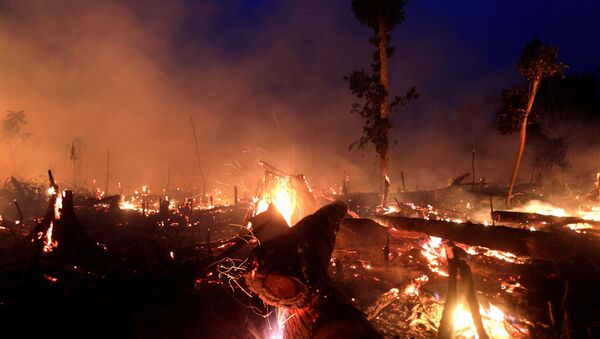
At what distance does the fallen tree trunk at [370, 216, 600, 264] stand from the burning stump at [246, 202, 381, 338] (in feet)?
11.3

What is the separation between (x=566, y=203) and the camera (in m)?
15.4

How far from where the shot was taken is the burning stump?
3.07 meters

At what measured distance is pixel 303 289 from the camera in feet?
10.3

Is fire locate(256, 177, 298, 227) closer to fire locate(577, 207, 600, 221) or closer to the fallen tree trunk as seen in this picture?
the fallen tree trunk

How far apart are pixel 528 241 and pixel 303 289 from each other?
13.6 ft

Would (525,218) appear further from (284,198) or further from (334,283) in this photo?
(284,198)

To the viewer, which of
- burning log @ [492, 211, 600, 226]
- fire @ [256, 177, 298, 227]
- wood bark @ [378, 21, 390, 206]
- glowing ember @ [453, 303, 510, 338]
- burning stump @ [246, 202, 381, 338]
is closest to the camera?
burning stump @ [246, 202, 381, 338]

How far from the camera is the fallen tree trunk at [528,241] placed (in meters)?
4.73

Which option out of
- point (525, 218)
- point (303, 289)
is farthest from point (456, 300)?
point (525, 218)

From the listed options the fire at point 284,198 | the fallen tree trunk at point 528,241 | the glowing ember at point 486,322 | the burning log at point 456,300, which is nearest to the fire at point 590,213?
the fallen tree trunk at point 528,241

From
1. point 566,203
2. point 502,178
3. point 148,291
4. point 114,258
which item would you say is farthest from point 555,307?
point 502,178

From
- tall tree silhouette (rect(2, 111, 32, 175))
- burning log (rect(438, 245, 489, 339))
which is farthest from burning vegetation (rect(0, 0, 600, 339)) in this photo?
tall tree silhouette (rect(2, 111, 32, 175))

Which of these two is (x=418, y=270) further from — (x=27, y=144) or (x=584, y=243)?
(x=27, y=144)

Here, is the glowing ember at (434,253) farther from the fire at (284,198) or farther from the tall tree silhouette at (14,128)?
the tall tree silhouette at (14,128)
